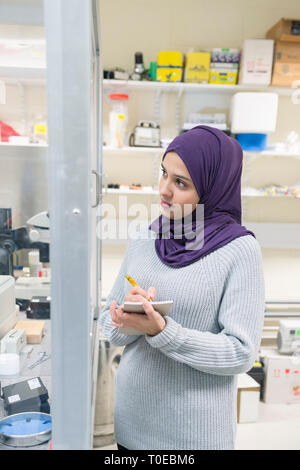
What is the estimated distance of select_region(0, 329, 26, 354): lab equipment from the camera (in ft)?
4.07

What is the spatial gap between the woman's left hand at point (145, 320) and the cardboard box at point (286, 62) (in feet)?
8.24

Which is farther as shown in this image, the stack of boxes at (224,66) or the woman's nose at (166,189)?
the stack of boxes at (224,66)

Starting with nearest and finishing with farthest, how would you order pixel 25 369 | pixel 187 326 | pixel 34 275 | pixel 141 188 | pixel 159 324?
pixel 159 324
pixel 187 326
pixel 25 369
pixel 34 275
pixel 141 188

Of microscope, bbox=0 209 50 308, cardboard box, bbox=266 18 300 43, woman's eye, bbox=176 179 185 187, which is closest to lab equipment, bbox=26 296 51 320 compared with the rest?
microscope, bbox=0 209 50 308

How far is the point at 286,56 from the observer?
2.64 metres

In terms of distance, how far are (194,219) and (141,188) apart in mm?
1928

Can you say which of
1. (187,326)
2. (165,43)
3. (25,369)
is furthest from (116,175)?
(187,326)

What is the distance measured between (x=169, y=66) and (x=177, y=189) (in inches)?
82.7

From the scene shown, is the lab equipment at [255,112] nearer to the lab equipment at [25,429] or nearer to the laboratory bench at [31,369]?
the laboratory bench at [31,369]

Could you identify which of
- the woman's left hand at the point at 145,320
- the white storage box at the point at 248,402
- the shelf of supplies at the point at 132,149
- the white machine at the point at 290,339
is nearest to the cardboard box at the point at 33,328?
the woman's left hand at the point at 145,320

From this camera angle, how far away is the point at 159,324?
780 mm

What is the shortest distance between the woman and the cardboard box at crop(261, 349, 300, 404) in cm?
176

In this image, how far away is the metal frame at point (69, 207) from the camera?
1.80 ft

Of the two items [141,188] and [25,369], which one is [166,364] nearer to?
[25,369]
